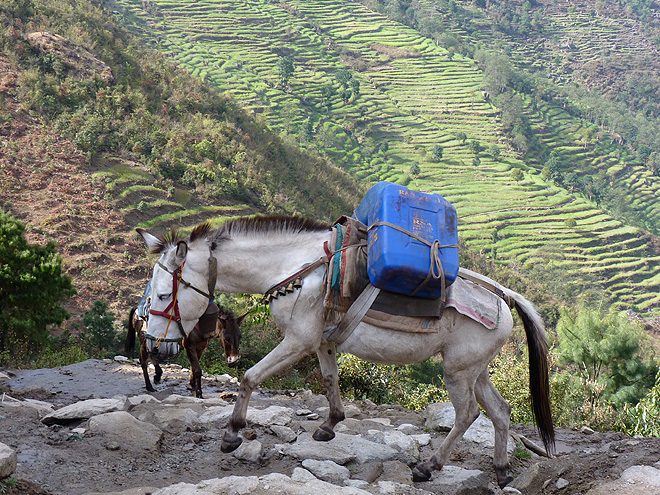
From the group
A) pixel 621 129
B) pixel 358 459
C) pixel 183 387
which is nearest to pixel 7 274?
pixel 183 387

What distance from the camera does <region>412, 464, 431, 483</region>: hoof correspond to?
394cm

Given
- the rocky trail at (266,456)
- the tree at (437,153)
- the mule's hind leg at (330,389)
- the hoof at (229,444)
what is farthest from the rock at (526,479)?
the tree at (437,153)

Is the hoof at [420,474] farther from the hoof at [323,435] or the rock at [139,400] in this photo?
the rock at [139,400]

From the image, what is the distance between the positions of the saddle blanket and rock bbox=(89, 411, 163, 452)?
190cm

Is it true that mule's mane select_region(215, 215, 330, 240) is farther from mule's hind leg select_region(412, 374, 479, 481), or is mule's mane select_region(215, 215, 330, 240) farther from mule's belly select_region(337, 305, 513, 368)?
mule's hind leg select_region(412, 374, 479, 481)

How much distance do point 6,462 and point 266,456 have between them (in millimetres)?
1710

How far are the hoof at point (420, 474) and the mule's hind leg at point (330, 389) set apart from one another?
74 cm

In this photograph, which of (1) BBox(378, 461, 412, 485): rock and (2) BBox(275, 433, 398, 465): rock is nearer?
(1) BBox(378, 461, 412, 485): rock

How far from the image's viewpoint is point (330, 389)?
4414mm

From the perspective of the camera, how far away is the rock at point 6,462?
2.97m

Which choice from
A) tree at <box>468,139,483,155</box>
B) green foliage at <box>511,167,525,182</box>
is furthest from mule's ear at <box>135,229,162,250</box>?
tree at <box>468,139,483,155</box>

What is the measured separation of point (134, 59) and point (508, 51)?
112 metres

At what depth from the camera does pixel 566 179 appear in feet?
242

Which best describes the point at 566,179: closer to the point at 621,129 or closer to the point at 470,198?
the point at 470,198
